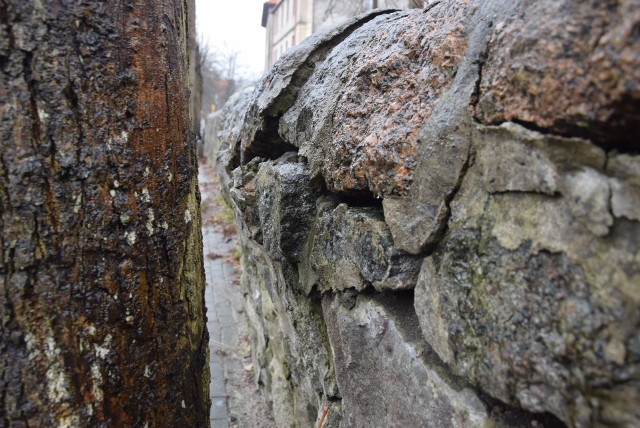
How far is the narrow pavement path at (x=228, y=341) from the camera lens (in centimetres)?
412

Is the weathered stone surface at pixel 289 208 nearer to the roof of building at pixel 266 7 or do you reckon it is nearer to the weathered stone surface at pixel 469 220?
the weathered stone surface at pixel 469 220

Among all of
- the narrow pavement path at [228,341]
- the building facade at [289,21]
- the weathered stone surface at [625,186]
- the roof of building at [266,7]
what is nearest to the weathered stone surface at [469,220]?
the weathered stone surface at [625,186]

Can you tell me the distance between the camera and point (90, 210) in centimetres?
115

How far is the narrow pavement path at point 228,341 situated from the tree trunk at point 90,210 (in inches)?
114

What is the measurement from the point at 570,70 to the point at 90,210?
3.61ft

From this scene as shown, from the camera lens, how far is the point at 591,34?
3.02 ft

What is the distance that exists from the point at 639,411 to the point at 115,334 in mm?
1132

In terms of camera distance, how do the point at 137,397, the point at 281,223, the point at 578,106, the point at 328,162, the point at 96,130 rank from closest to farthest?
the point at 578,106
the point at 96,130
the point at 137,397
the point at 328,162
the point at 281,223

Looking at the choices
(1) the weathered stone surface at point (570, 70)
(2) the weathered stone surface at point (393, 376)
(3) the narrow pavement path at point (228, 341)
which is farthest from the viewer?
(3) the narrow pavement path at point (228, 341)

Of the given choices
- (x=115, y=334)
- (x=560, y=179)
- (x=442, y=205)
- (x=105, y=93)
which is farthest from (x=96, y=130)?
(x=560, y=179)

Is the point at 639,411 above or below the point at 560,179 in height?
below

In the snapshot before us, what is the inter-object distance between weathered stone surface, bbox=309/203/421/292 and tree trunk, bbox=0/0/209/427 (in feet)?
2.16

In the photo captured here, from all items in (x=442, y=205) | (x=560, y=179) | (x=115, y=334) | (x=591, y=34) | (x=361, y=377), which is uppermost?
(x=591, y=34)

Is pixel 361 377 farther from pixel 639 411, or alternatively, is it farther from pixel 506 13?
pixel 506 13
